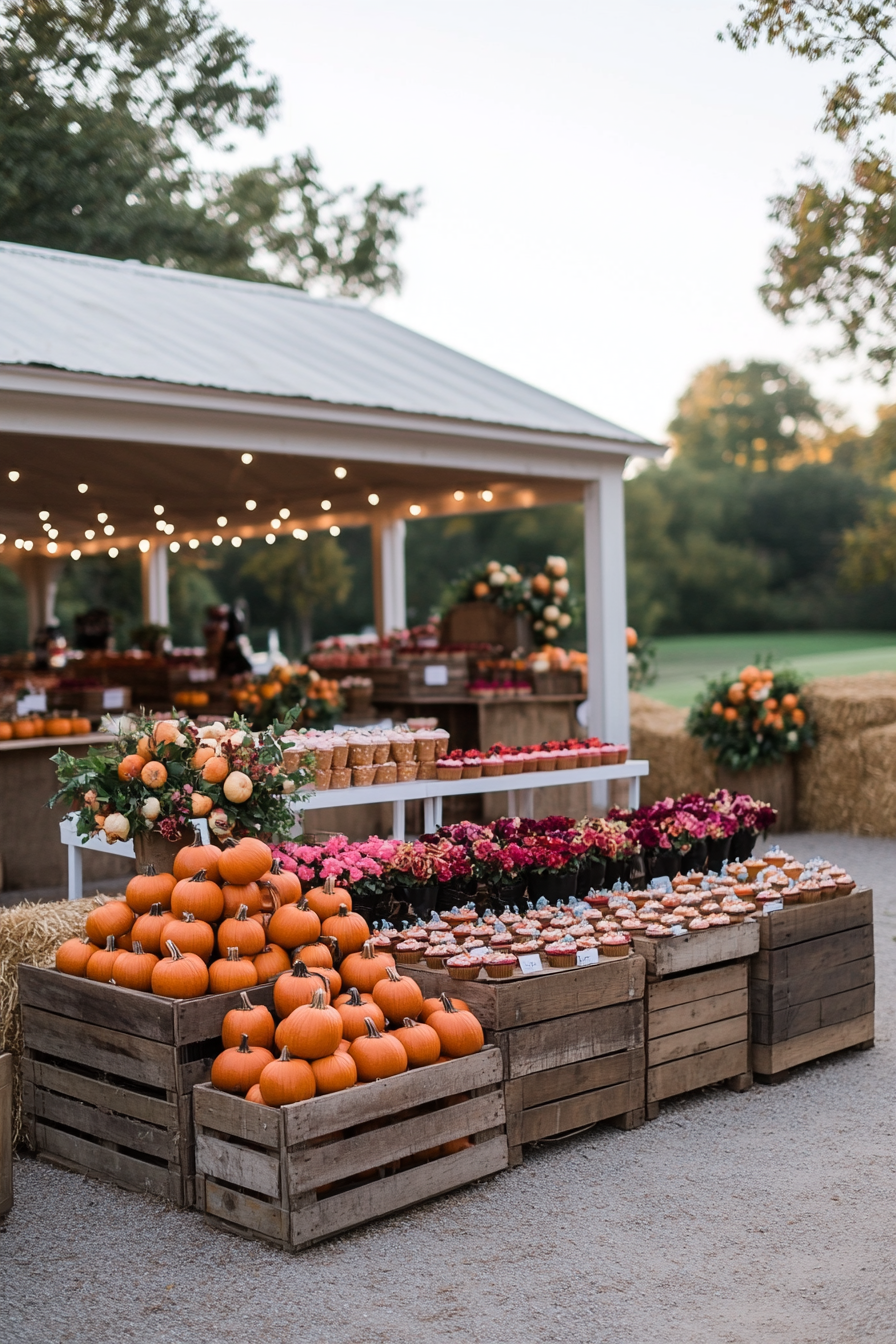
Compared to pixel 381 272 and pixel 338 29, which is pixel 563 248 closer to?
pixel 381 272

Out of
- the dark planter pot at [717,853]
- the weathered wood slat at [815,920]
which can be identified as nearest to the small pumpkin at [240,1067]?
the weathered wood slat at [815,920]

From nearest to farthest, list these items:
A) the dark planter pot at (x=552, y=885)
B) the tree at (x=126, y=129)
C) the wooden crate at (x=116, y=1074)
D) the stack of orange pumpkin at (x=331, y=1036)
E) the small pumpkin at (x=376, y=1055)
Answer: the stack of orange pumpkin at (x=331, y=1036)
the small pumpkin at (x=376, y=1055)
the wooden crate at (x=116, y=1074)
the dark planter pot at (x=552, y=885)
the tree at (x=126, y=129)

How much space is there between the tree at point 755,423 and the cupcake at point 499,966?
55.7 meters

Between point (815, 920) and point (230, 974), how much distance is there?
2.39 metres

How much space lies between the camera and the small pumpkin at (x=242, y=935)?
427 cm

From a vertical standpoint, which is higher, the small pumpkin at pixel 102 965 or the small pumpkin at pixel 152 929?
the small pumpkin at pixel 152 929

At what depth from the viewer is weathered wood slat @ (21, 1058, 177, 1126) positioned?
13.1 feet

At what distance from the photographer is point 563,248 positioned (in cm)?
3209

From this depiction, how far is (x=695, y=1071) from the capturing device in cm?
480

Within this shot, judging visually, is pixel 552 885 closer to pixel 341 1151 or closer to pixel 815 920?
pixel 815 920

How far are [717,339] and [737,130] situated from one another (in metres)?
33.0

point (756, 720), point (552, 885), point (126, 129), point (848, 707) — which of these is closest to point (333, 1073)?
point (552, 885)

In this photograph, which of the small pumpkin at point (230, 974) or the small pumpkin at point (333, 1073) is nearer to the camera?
the small pumpkin at point (333, 1073)

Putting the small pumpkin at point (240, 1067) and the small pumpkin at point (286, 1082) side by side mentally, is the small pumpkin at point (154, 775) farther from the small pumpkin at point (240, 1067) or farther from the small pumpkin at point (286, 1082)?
the small pumpkin at point (286, 1082)
